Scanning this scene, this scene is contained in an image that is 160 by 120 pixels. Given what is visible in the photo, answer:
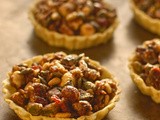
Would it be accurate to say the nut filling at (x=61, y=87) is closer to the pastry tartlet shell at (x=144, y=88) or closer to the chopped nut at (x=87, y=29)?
the pastry tartlet shell at (x=144, y=88)

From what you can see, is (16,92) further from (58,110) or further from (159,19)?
(159,19)

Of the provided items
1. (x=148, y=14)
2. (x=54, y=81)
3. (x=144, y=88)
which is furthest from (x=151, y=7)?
(x=54, y=81)

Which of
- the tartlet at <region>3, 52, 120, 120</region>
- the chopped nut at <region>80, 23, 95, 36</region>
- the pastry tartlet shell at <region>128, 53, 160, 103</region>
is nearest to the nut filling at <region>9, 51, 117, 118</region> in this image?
the tartlet at <region>3, 52, 120, 120</region>

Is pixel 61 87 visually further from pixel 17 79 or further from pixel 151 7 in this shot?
pixel 151 7

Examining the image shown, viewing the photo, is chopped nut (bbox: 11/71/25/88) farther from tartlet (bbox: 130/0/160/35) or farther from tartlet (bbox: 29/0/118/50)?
tartlet (bbox: 130/0/160/35)

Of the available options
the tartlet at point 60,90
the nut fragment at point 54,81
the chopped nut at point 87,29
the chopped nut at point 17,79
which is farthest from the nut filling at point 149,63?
the chopped nut at point 17,79
